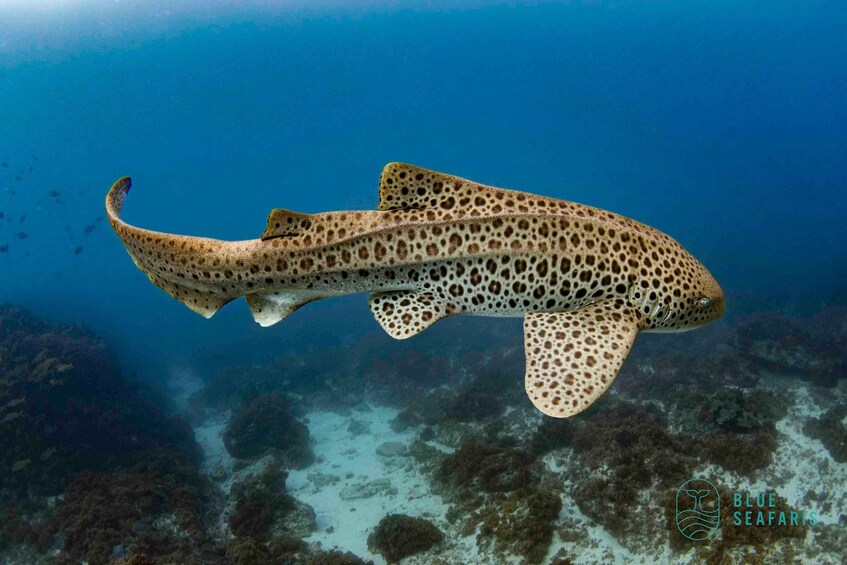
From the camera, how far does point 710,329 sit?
2744 cm

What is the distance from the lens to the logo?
859cm

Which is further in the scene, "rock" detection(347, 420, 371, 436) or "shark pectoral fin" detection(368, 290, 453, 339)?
"rock" detection(347, 420, 371, 436)

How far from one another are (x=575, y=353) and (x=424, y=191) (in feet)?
6.49

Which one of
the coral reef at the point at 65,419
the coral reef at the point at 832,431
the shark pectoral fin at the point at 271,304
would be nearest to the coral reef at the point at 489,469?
the coral reef at the point at 832,431

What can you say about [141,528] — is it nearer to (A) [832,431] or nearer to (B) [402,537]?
(B) [402,537]

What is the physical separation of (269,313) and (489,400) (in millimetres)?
14576

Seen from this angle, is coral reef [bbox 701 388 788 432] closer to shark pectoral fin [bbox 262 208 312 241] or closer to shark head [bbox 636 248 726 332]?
shark head [bbox 636 248 726 332]

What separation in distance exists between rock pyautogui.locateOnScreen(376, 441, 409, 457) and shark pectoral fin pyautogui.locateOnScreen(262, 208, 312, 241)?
13.9m

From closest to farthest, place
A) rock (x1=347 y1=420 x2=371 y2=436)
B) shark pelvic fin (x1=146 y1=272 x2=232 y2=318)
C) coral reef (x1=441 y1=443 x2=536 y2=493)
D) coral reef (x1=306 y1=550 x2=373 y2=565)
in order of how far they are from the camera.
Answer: shark pelvic fin (x1=146 y1=272 x2=232 y2=318), coral reef (x1=306 y1=550 x2=373 y2=565), coral reef (x1=441 y1=443 x2=536 y2=493), rock (x1=347 y1=420 x2=371 y2=436)

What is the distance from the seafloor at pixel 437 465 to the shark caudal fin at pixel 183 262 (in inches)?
259

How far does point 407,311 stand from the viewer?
15.1ft

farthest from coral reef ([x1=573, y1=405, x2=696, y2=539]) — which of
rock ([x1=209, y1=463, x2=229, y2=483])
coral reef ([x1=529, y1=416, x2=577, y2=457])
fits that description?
rock ([x1=209, y1=463, x2=229, y2=483])

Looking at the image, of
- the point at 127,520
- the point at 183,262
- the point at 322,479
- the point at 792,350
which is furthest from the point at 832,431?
the point at 127,520

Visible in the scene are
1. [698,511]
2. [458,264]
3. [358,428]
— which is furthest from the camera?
[358,428]
